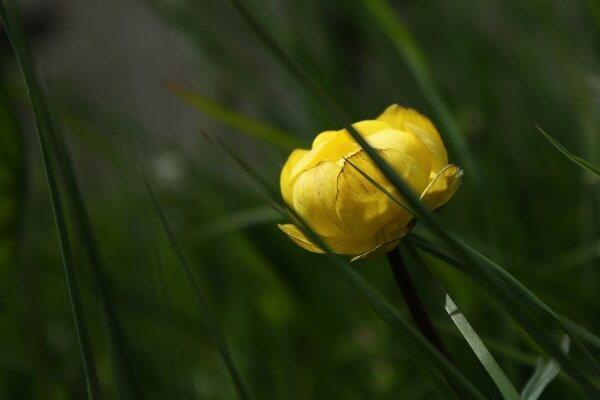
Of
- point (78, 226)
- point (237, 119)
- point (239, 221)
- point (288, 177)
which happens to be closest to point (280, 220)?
point (239, 221)

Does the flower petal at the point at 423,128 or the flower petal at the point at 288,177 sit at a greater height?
the flower petal at the point at 288,177

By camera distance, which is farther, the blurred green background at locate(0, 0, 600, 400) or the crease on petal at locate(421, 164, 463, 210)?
the blurred green background at locate(0, 0, 600, 400)

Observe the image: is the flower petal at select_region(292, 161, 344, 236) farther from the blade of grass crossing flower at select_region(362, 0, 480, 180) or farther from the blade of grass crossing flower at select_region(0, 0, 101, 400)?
the blade of grass crossing flower at select_region(362, 0, 480, 180)

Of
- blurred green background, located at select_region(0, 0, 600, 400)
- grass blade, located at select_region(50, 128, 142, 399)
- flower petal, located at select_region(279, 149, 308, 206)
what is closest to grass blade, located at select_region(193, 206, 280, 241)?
blurred green background, located at select_region(0, 0, 600, 400)

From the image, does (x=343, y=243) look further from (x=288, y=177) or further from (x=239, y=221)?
(x=239, y=221)

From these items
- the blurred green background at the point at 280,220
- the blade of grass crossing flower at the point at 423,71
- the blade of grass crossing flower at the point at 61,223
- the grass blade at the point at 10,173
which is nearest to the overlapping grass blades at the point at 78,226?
the blade of grass crossing flower at the point at 61,223

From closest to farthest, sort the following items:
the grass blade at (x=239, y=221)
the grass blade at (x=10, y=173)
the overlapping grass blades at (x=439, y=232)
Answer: the overlapping grass blades at (x=439, y=232), the grass blade at (x=10, y=173), the grass blade at (x=239, y=221)

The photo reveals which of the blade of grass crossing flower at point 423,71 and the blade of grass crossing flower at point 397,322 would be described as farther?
the blade of grass crossing flower at point 423,71

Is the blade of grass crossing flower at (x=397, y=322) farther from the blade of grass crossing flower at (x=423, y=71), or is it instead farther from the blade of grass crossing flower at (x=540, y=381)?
the blade of grass crossing flower at (x=423, y=71)
